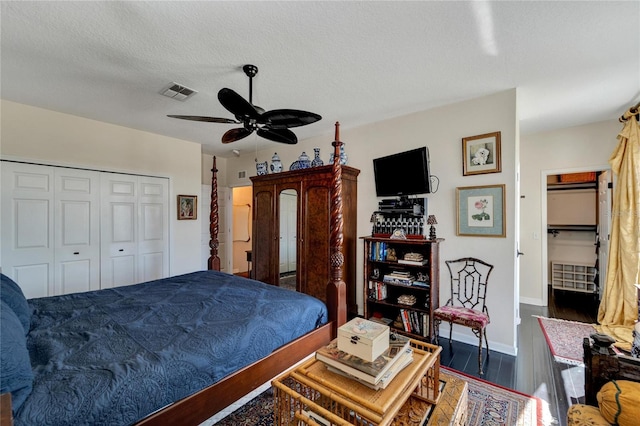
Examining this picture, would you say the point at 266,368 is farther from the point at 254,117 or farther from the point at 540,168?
the point at 540,168

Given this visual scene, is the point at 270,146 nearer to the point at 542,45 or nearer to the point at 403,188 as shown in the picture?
the point at 403,188

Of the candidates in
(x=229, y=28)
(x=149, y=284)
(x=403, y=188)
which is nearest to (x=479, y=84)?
(x=403, y=188)

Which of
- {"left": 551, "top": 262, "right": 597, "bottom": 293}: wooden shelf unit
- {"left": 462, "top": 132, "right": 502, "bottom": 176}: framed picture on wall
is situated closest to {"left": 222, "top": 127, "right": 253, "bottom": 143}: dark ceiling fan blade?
{"left": 462, "top": 132, "right": 502, "bottom": 176}: framed picture on wall

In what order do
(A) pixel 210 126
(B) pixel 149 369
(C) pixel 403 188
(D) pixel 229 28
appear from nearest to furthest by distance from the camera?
(B) pixel 149 369 < (D) pixel 229 28 < (C) pixel 403 188 < (A) pixel 210 126

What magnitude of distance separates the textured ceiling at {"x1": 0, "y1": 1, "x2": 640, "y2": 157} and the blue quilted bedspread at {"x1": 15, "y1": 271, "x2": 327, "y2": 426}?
1.92 meters

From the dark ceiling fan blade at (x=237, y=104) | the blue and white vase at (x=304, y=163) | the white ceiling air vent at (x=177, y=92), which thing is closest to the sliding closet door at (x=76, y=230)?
the white ceiling air vent at (x=177, y=92)

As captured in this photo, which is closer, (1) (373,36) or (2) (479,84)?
(1) (373,36)

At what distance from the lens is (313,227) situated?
3.65 meters

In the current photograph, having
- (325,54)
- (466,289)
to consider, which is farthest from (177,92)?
(466,289)

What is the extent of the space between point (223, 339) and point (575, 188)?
6246 millimetres

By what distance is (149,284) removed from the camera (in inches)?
106

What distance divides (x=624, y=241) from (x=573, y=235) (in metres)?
1.98

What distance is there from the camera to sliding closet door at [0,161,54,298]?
3021 mm

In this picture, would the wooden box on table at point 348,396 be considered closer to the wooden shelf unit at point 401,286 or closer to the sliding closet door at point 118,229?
the wooden shelf unit at point 401,286
